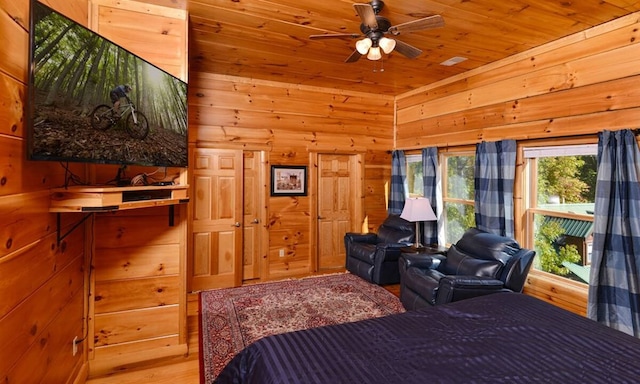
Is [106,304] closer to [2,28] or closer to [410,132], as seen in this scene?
[2,28]

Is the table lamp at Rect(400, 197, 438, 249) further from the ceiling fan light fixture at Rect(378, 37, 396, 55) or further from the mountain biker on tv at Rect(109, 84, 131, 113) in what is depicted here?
the mountain biker on tv at Rect(109, 84, 131, 113)

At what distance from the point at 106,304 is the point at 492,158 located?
13.6 feet

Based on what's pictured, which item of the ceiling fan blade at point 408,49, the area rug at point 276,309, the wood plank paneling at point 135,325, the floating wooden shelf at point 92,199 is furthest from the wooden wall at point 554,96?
the floating wooden shelf at point 92,199

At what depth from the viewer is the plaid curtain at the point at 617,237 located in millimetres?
2629

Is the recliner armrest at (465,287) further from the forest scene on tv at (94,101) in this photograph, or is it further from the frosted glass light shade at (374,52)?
the forest scene on tv at (94,101)

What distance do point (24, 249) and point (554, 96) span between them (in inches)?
172

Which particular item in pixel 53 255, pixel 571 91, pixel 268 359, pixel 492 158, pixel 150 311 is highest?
pixel 571 91

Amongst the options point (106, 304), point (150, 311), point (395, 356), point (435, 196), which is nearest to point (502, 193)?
point (435, 196)

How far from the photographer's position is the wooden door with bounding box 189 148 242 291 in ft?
14.8

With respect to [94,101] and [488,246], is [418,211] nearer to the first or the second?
[488,246]

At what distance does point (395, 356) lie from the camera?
4.75 ft

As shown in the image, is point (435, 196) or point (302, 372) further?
point (435, 196)

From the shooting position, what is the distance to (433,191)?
480cm

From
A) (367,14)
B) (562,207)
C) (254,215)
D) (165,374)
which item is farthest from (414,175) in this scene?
(165,374)
